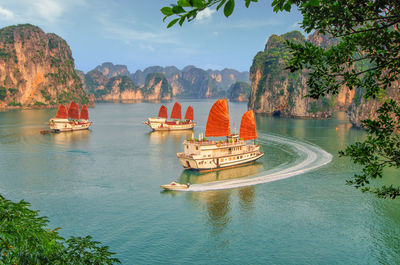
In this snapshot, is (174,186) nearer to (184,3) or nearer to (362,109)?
(184,3)

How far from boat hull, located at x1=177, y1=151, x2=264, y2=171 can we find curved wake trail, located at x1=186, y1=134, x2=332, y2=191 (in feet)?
12.7

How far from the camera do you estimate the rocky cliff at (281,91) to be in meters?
102

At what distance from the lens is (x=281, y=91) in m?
111

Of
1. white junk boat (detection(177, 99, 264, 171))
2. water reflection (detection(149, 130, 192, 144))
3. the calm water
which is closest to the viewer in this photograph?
the calm water

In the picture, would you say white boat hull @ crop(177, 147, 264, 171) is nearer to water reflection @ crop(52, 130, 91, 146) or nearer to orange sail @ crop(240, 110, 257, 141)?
orange sail @ crop(240, 110, 257, 141)

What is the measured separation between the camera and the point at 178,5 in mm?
3008

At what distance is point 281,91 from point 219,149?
80.9 m

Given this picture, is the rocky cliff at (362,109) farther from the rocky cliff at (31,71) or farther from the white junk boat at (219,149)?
the rocky cliff at (31,71)

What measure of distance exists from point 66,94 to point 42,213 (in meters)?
149

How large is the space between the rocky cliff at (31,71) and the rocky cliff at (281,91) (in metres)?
96.3

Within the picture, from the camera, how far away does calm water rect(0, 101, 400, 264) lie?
59.6 ft

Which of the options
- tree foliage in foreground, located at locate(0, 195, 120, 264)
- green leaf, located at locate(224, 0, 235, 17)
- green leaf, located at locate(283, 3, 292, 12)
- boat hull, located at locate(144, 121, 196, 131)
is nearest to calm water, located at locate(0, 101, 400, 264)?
tree foliage in foreground, located at locate(0, 195, 120, 264)

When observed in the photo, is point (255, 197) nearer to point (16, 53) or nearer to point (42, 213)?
point (42, 213)

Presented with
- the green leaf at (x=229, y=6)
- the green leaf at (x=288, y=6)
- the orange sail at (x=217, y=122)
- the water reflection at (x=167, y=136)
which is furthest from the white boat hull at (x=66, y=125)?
the green leaf at (x=229, y=6)
